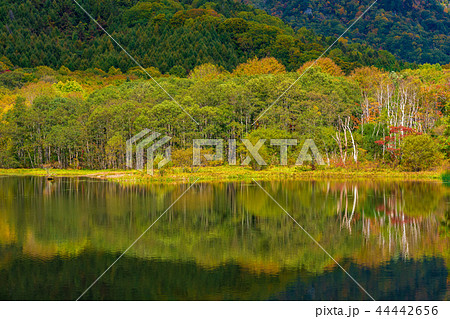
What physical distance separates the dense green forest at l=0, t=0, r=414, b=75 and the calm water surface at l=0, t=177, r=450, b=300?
3263 inches

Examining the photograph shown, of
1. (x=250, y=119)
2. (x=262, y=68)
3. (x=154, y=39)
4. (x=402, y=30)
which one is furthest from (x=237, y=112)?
(x=402, y=30)

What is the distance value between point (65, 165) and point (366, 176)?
42.8m

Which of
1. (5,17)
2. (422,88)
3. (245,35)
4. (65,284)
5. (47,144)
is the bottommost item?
(65,284)

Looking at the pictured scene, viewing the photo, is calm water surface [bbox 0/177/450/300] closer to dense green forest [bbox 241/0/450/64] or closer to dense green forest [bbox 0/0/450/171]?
dense green forest [bbox 0/0/450/171]

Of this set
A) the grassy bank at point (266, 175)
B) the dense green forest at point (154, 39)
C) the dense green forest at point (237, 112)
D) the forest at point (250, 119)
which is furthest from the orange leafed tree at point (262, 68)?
the grassy bank at point (266, 175)

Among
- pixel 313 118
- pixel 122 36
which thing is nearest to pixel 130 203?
pixel 313 118

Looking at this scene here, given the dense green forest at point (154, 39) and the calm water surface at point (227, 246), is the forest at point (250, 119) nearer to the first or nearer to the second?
the calm water surface at point (227, 246)

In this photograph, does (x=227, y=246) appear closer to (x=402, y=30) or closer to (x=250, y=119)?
(x=250, y=119)

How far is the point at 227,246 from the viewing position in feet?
74.3

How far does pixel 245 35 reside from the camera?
133 metres

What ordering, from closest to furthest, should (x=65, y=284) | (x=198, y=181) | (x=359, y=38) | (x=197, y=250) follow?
(x=65, y=284), (x=197, y=250), (x=198, y=181), (x=359, y=38)

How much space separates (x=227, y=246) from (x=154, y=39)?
126m

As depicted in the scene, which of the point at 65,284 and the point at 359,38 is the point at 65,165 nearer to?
the point at 65,284

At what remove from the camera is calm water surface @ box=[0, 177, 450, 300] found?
1681 centimetres
